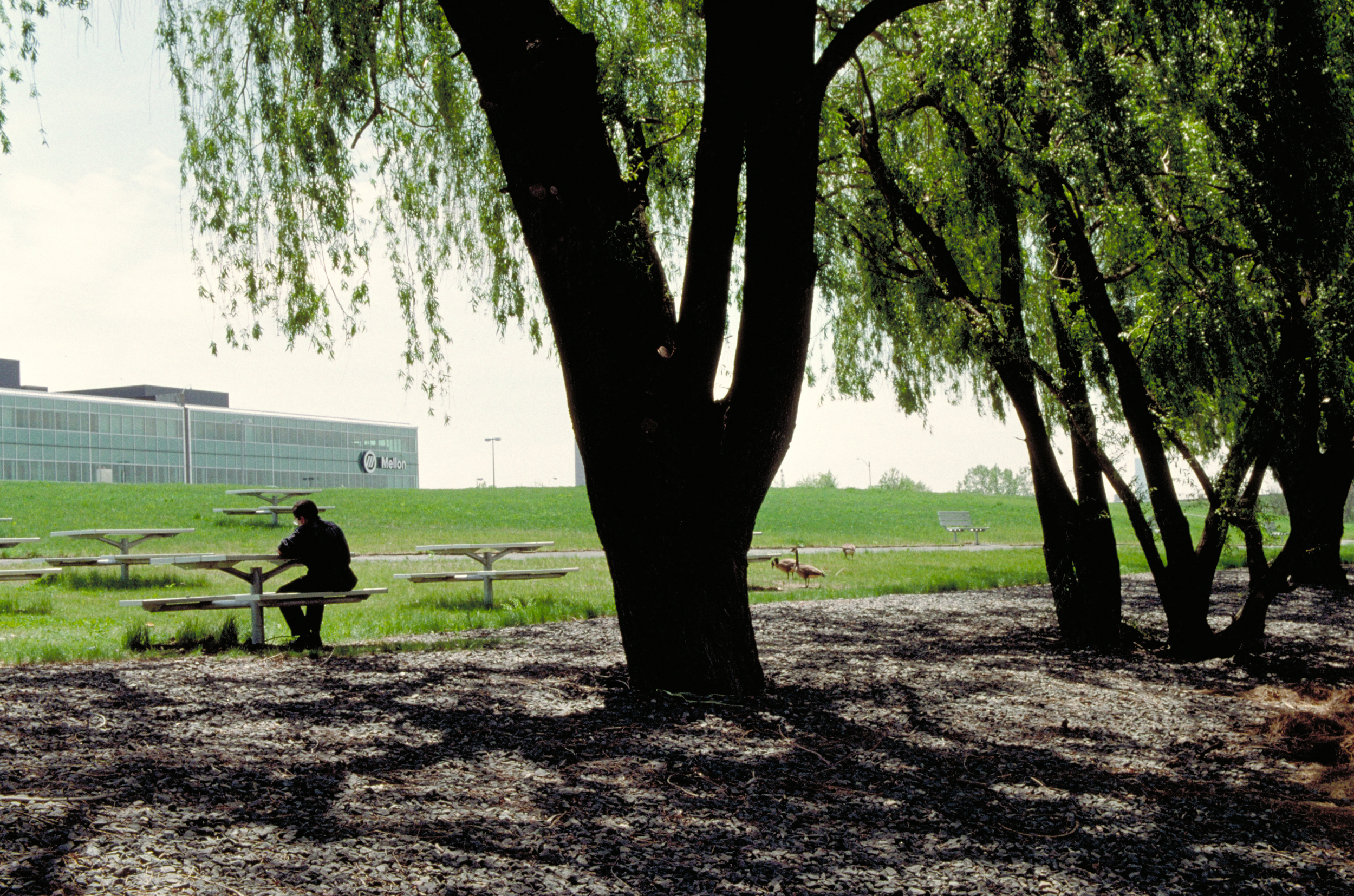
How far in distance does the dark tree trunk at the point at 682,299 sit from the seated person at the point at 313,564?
3.35 metres

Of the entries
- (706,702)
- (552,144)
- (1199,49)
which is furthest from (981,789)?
(1199,49)

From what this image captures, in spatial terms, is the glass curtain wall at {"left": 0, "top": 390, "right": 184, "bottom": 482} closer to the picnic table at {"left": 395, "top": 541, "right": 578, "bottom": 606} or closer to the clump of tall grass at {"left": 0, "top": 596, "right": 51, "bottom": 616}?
the clump of tall grass at {"left": 0, "top": 596, "right": 51, "bottom": 616}

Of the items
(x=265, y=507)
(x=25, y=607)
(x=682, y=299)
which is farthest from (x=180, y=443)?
(x=682, y=299)

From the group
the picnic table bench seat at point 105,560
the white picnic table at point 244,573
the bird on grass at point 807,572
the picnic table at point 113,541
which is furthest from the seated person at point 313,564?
the bird on grass at point 807,572

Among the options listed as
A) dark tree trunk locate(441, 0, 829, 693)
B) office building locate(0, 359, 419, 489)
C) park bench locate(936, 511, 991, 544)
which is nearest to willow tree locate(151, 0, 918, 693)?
dark tree trunk locate(441, 0, 829, 693)

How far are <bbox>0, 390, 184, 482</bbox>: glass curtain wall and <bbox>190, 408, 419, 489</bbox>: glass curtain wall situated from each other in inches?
89.9

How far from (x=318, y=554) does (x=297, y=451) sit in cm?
7065

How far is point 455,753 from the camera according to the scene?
4.58 meters

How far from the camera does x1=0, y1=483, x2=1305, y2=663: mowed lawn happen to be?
30.9 ft

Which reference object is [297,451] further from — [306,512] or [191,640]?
[306,512]

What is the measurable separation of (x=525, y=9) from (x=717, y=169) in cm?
143

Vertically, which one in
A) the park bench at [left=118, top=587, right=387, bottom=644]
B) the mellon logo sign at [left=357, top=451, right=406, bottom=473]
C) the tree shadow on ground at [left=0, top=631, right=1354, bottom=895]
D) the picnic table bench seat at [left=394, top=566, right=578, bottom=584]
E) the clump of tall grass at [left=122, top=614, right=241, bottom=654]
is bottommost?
the tree shadow on ground at [left=0, top=631, right=1354, bottom=895]

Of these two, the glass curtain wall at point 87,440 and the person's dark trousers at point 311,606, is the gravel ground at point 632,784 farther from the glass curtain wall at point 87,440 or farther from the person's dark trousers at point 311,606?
the glass curtain wall at point 87,440

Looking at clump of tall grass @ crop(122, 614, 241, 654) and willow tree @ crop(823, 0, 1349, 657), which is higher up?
willow tree @ crop(823, 0, 1349, 657)
